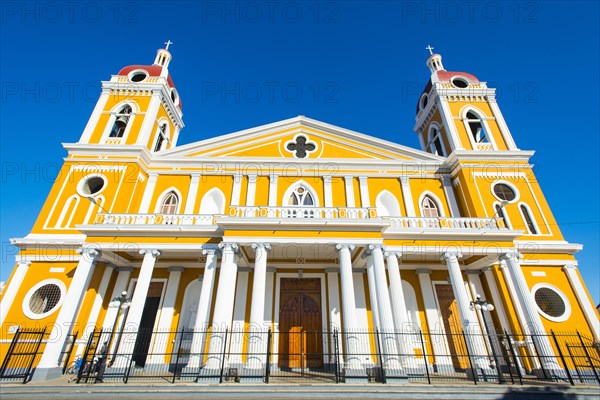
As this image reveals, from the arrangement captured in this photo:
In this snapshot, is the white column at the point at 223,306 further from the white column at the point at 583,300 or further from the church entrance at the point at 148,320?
the white column at the point at 583,300

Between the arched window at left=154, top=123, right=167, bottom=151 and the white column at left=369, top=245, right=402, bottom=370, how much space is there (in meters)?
15.5

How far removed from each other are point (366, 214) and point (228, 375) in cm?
793

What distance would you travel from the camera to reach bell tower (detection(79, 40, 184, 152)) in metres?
17.4

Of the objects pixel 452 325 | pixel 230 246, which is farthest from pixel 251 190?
pixel 452 325

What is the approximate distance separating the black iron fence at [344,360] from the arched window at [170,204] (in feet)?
19.8

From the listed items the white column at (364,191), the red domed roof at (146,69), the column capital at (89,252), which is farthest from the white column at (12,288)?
the white column at (364,191)

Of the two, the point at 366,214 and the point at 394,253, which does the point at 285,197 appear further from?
the point at 394,253

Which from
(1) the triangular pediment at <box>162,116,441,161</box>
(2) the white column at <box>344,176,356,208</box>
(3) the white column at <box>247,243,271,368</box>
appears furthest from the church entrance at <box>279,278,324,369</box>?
(1) the triangular pediment at <box>162,116,441,161</box>

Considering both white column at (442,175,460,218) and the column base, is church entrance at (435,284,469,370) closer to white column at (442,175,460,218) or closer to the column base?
white column at (442,175,460,218)

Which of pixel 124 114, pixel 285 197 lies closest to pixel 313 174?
pixel 285 197

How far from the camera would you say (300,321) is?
14.2 metres

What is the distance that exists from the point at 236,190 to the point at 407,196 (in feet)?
31.1

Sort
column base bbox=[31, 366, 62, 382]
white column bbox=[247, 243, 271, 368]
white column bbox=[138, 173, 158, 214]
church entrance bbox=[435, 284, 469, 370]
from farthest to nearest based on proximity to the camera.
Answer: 1. white column bbox=[138, 173, 158, 214]
2. church entrance bbox=[435, 284, 469, 370]
3. column base bbox=[31, 366, 62, 382]
4. white column bbox=[247, 243, 271, 368]

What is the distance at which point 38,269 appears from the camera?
13641 mm
